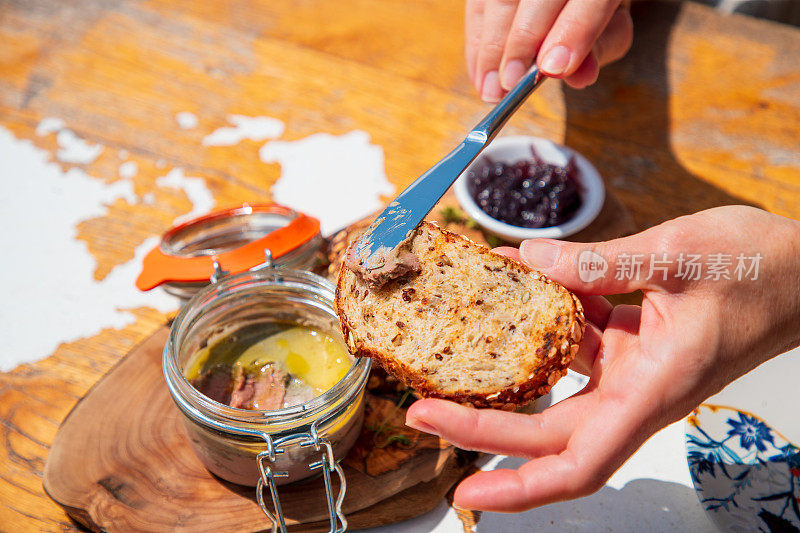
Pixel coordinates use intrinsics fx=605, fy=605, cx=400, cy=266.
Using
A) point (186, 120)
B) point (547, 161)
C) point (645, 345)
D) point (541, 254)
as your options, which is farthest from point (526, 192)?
point (186, 120)

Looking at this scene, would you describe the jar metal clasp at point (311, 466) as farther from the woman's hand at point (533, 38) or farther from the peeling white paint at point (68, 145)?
the peeling white paint at point (68, 145)

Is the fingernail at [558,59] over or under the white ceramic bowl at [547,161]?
over

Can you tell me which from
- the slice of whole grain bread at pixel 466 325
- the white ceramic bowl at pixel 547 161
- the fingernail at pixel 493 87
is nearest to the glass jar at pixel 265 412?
the slice of whole grain bread at pixel 466 325

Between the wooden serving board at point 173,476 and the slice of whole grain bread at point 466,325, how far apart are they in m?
0.34

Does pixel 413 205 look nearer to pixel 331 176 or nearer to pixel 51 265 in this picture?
pixel 331 176

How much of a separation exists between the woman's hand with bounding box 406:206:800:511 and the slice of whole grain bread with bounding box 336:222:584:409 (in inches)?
3.5

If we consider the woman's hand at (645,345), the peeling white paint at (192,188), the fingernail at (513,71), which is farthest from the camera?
the peeling white paint at (192,188)

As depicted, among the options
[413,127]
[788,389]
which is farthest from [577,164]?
[788,389]

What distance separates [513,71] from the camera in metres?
2.27

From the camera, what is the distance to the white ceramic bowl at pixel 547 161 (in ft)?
7.23

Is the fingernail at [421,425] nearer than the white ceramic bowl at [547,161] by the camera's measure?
Yes

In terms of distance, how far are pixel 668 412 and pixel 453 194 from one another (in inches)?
51.5

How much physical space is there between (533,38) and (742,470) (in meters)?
1.58

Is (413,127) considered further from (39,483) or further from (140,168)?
(39,483)
